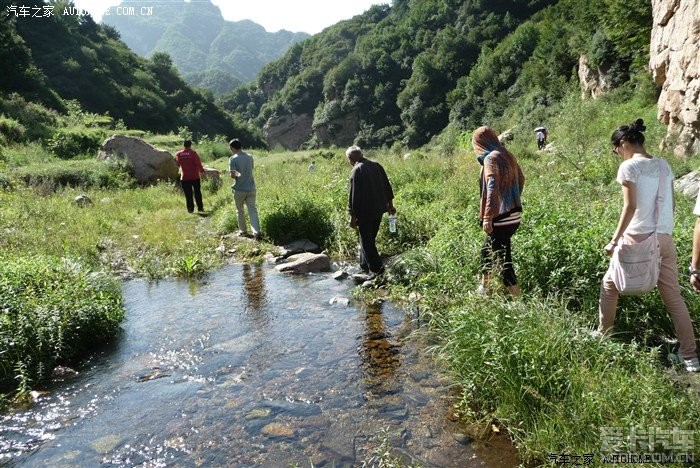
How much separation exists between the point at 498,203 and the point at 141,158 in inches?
577

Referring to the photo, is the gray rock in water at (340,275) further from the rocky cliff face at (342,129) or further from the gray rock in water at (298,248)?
the rocky cliff face at (342,129)

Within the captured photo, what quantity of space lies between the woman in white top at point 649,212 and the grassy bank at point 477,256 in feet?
1.10

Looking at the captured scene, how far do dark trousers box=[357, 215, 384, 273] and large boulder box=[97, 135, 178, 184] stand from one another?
11.3 metres

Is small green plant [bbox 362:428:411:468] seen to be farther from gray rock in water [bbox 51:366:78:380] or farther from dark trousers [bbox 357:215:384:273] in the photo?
dark trousers [bbox 357:215:384:273]

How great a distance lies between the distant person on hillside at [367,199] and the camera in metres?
6.86

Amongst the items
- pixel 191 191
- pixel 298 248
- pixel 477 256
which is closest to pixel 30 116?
pixel 191 191

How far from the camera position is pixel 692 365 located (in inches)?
148

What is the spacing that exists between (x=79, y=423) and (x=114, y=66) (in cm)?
5841

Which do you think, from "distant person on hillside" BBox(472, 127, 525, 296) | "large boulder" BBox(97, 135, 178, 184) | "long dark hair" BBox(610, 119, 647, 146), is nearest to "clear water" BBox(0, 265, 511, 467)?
"distant person on hillside" BBox(472, 127, 525, 296)

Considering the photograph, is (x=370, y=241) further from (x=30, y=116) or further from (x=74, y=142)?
(x=30, y=116)

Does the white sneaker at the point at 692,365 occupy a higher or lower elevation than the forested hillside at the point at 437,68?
lower

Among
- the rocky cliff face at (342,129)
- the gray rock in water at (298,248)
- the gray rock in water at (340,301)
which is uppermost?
the rocky cliff face at (342,129)

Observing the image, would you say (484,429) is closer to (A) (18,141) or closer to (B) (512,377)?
(B) (512,377)

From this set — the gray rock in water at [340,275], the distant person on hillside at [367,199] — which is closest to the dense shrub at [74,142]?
the gray rock in water at [340,275]
